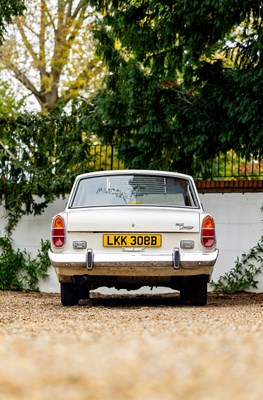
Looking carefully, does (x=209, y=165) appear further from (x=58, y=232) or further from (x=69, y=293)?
(x=58, y=232)

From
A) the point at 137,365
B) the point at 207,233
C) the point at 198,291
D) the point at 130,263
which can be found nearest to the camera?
the point at 137,365

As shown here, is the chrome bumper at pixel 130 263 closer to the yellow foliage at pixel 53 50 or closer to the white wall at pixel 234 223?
the white wall at pixel 234 223

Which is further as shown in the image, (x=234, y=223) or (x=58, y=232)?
(x=234, y=223)

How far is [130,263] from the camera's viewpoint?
28.8 feet

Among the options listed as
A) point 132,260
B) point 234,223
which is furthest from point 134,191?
point 234,223

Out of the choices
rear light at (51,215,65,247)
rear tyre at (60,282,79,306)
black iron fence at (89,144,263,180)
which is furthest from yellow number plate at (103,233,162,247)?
black iron fence at (89,144,263,180)

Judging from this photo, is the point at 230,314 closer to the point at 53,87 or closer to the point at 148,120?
the point at 148,120

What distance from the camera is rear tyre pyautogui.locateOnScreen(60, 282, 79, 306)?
9.48 m

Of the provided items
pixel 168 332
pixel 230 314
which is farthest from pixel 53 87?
pixel 168 332

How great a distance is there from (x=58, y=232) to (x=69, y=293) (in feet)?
3.05

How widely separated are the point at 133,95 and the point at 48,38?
47.3 ft

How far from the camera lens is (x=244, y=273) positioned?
1277 centimetres

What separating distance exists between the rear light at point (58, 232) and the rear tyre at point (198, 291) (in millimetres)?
1668

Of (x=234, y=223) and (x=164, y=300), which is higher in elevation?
(x=234, y=223)
